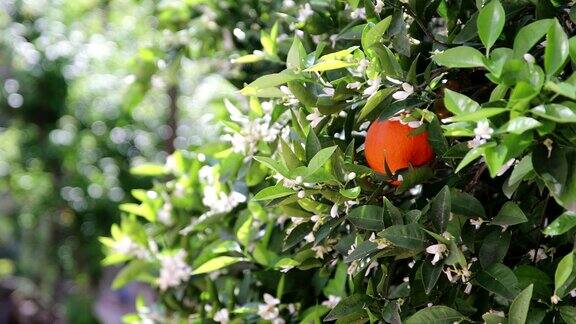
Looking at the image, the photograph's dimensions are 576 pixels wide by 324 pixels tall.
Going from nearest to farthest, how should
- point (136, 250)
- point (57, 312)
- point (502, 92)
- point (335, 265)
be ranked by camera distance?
point (502, 92) → point (335, 265) → point (136, 250) → point (57, 312)

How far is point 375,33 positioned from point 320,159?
0.13 meters

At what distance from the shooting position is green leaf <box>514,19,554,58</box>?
26.1 inches

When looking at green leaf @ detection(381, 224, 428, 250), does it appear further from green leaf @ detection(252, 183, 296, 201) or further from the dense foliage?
green leaf @ detection(252, 183, 296, 201)

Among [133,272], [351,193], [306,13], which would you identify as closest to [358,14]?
[306,13]

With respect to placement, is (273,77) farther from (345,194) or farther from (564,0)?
(564,0)

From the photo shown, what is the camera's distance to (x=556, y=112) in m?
→ 0.60

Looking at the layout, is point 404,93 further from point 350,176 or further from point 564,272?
point 564,272

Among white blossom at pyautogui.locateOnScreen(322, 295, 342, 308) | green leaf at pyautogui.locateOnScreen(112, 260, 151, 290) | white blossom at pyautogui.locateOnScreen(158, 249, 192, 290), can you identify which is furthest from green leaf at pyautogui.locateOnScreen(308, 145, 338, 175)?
green leaf at pyautogui.locateOnScreen(112, 260, 151, 290)

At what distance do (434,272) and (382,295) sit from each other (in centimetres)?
11

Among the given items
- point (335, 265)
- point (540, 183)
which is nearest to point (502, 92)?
point (540, 183)

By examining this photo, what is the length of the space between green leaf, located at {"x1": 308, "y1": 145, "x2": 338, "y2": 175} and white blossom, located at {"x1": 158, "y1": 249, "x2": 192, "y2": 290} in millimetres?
522

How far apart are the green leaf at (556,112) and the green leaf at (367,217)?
0.81 ft

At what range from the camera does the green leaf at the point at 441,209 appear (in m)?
0.77

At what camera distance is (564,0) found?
0.80 m
